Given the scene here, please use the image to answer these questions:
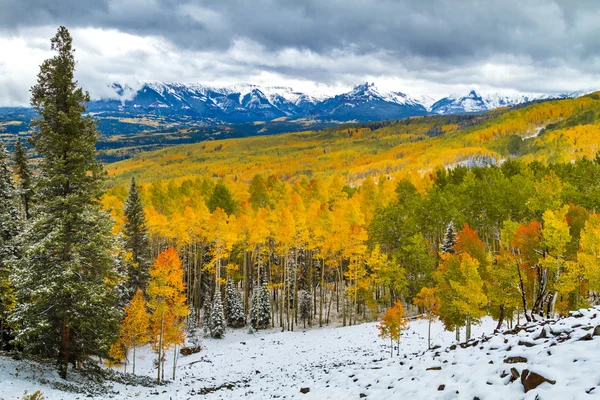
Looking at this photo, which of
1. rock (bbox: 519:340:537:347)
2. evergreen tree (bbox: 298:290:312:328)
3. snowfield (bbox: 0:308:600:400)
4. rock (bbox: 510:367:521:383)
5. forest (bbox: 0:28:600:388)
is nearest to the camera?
snowfield (bbox: 0:308:600:400)

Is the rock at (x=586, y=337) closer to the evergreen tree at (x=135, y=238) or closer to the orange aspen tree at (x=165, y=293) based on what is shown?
the orange aspen tree at (x=165, y=293)

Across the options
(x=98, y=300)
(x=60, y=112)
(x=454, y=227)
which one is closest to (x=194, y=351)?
(x=98, y=300)

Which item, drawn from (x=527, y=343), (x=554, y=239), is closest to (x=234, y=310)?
(x=554, y=239)

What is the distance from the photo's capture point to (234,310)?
44656mm

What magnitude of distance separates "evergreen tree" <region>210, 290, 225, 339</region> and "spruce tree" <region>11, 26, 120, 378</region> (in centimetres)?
2135

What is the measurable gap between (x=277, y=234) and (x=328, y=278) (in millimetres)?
17783

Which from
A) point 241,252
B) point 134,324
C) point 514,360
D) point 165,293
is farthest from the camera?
point 241,252

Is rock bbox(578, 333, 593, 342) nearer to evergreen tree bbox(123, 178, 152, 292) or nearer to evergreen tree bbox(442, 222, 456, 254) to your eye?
evergreen tree bbox(442, 222, 456, 254)

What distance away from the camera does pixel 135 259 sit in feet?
125

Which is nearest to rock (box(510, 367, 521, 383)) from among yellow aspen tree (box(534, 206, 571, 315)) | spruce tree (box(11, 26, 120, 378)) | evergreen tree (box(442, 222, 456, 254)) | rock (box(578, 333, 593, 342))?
rock (box(578, 333, 593, 342))

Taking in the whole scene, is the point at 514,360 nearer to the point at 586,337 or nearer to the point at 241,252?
the point at 586,337

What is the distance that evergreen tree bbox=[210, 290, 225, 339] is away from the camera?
40125mm

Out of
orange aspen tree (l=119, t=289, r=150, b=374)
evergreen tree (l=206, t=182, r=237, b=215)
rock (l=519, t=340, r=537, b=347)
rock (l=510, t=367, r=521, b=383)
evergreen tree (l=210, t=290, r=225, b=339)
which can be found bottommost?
evergreen tree (l=210, t=290, r=225, b=339)

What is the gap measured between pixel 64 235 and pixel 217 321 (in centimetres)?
2480
